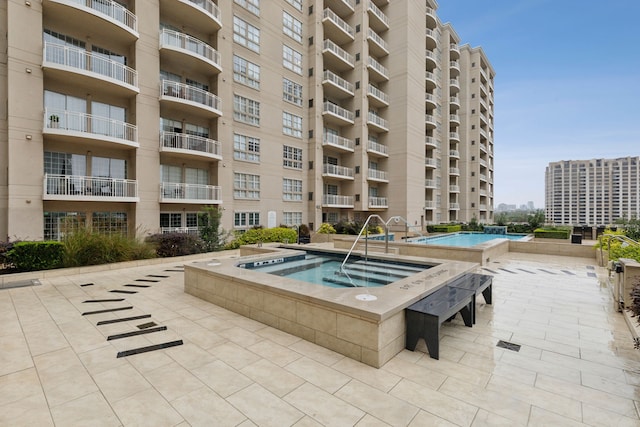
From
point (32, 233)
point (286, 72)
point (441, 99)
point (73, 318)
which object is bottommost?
point (73, 318)

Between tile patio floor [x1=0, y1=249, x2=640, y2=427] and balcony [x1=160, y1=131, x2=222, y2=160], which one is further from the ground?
balcony [x1=160, y1=131, x2=222, y2=160]

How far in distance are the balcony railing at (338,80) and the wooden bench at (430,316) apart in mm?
21481

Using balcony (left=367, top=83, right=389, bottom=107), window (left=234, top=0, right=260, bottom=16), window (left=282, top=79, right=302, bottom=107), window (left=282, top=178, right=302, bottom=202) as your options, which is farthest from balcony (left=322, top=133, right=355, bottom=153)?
window (left=234, top=0, right=260, bottom=16)

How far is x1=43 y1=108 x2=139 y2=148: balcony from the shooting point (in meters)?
11.4

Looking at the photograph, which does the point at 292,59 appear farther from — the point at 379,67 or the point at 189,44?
the point at 379,67

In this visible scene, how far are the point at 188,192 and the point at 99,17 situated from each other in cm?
803

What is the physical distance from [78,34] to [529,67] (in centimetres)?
3756

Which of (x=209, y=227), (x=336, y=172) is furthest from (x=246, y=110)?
(x=209, y=227)

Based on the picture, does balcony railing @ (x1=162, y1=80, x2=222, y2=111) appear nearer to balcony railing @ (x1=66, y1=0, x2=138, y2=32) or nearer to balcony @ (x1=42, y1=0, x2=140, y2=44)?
balcony @ (x1=42, y1=0, x2=140, y2=44)

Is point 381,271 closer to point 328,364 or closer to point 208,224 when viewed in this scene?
point 328,364

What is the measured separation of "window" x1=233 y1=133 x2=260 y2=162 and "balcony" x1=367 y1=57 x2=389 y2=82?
42.2ft

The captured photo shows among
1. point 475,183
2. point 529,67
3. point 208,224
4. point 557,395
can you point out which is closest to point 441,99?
point 529,67

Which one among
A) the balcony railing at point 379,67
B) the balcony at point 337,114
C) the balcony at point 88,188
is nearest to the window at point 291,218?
the balcony at point 337,114

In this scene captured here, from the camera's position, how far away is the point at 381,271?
776 centimetres
